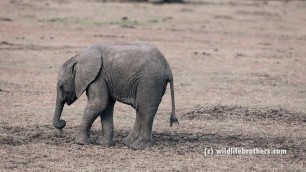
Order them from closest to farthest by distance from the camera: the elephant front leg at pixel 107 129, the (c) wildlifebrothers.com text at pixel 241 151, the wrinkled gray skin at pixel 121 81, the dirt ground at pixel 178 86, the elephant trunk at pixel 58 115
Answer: the dirt ground at pixel 178 86, the wrinkled gray skin at pixel 121 81, the (c) wildlifebrothers.com text at pixel 241 151, the elephant front leg at pixel 107 129, the elephant trunk at pixel 58 115

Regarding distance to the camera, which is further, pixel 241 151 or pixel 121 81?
pixel 241 151

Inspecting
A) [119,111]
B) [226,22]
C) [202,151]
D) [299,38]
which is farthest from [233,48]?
[202,151]

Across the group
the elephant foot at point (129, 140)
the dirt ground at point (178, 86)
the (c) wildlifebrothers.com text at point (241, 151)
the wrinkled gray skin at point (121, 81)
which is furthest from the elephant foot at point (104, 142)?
the (c) wildlifebrothers.com text at point (241, 151)

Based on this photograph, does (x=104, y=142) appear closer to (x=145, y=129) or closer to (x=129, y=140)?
(x=129, y=140)

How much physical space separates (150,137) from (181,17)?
19501mm

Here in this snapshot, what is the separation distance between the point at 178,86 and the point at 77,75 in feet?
18.5

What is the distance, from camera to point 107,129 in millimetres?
9992

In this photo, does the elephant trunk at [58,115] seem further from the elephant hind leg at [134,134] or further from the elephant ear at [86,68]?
the elephant hind leg at [134,134]

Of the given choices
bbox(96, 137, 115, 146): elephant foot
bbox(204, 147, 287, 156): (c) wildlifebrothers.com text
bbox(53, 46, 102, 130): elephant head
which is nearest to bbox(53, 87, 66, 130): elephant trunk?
bbox(53, 46, 102, 130): elephant head

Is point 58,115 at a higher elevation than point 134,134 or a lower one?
higher

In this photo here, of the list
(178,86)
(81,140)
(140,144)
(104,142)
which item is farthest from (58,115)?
(178,86)

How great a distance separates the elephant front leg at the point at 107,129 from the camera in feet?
32.7

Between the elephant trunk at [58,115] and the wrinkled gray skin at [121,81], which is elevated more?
the wrinkled gray skin at [121,81]

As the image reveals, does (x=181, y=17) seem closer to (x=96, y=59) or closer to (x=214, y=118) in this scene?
(x=214, y=118)
